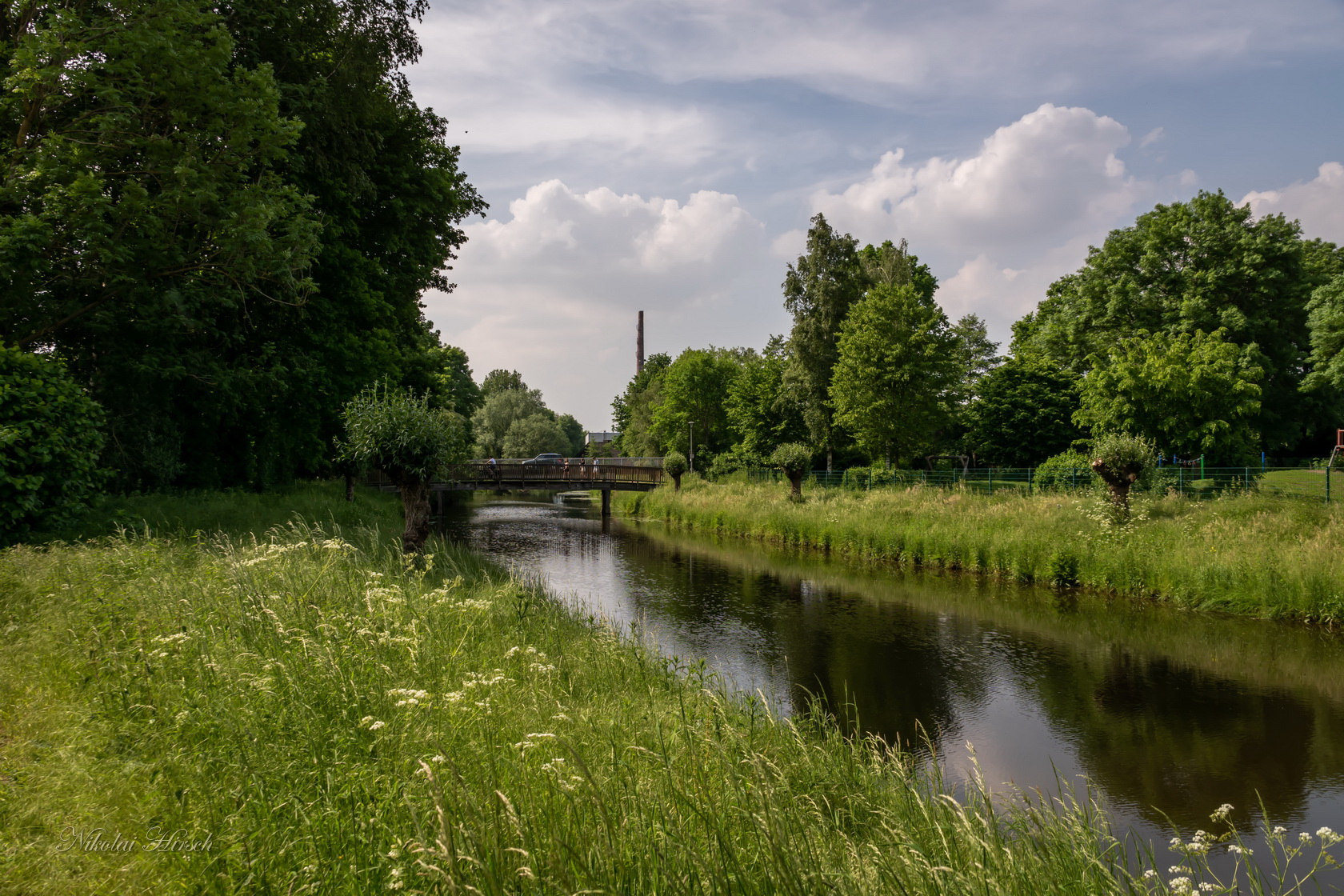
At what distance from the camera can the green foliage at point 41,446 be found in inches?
358

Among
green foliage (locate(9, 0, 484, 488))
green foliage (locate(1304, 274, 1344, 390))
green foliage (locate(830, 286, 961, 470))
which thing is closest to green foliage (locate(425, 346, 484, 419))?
green foliage (locate(9, 0, 484, 488))

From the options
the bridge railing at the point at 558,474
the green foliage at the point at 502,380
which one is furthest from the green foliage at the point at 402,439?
the green foliage at the point at 502,380

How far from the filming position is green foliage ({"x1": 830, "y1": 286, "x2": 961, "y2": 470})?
31.6m

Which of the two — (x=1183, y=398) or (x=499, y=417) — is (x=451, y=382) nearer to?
(x=499, y=417)

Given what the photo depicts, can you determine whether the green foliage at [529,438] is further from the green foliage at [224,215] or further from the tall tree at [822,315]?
the green foliage at [224,215]

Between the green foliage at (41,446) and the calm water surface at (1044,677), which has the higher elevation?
the green foliage at (41,446)

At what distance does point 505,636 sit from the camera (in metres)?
8.34

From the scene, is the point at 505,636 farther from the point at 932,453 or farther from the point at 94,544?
the point at 932,453

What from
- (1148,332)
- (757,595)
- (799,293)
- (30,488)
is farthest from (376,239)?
(1148,332)

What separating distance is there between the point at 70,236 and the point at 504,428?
7205 centimetres

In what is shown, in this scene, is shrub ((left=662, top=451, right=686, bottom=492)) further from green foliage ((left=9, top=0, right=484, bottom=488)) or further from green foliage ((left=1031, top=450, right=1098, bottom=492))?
green foliage ((left=9, top=0, right=484, bottom=488))

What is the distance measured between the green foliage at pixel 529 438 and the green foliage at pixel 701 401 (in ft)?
77.0

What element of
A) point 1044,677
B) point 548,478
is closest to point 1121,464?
point 1044,677

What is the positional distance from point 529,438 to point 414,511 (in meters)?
65.7
